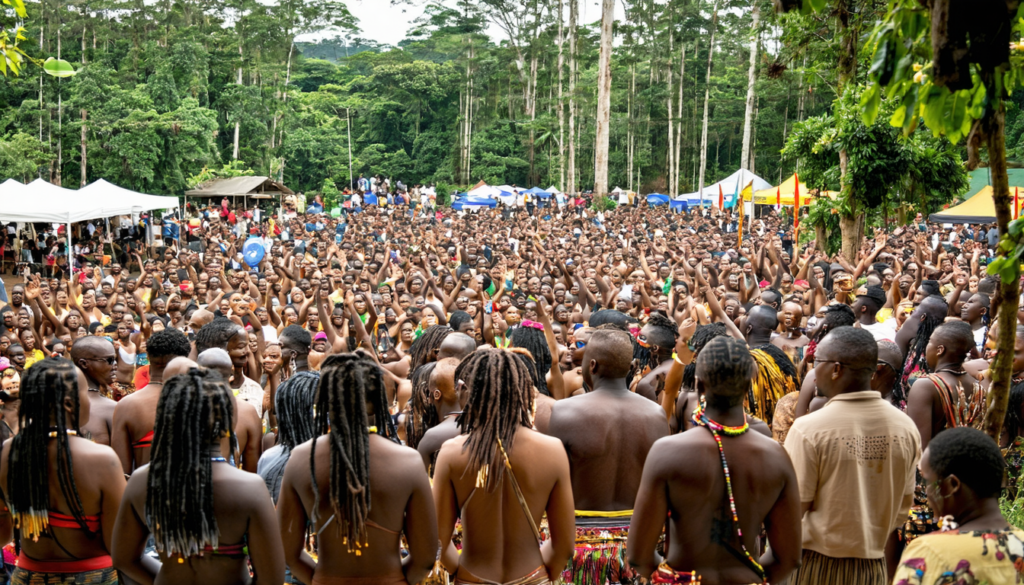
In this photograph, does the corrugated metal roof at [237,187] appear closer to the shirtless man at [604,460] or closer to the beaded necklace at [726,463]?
the shirtless man at [604,460]

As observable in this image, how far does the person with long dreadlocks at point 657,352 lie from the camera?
5.59 meters

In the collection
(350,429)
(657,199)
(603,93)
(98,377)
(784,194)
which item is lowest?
(98,377)

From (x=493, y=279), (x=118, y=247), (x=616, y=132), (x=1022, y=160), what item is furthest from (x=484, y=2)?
(x=493, y=279)

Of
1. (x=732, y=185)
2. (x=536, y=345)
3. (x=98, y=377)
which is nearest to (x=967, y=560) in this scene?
(x=536, y=345)

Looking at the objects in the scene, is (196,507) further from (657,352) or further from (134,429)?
(657,352)

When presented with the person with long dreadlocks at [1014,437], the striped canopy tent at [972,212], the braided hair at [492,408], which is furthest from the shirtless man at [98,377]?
the striped canopy tent at [972,212]

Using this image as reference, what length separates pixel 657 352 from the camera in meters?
5.78

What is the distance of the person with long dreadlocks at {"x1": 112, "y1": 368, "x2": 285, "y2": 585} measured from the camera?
9.98ft

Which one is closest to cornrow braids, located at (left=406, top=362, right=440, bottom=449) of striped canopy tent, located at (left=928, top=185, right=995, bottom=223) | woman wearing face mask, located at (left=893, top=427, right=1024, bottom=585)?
woman wearing face mask, located at (left=893, top=427, right=1024, bottom=585)

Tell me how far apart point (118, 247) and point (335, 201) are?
85.9ft

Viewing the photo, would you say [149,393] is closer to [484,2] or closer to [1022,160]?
[1022,160]

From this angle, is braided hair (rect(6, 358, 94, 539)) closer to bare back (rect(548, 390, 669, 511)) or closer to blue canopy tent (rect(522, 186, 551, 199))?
bare back (rect(548, 390, 669, 511))

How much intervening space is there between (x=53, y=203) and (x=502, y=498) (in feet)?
51.9

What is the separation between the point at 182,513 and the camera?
303 centimetres
